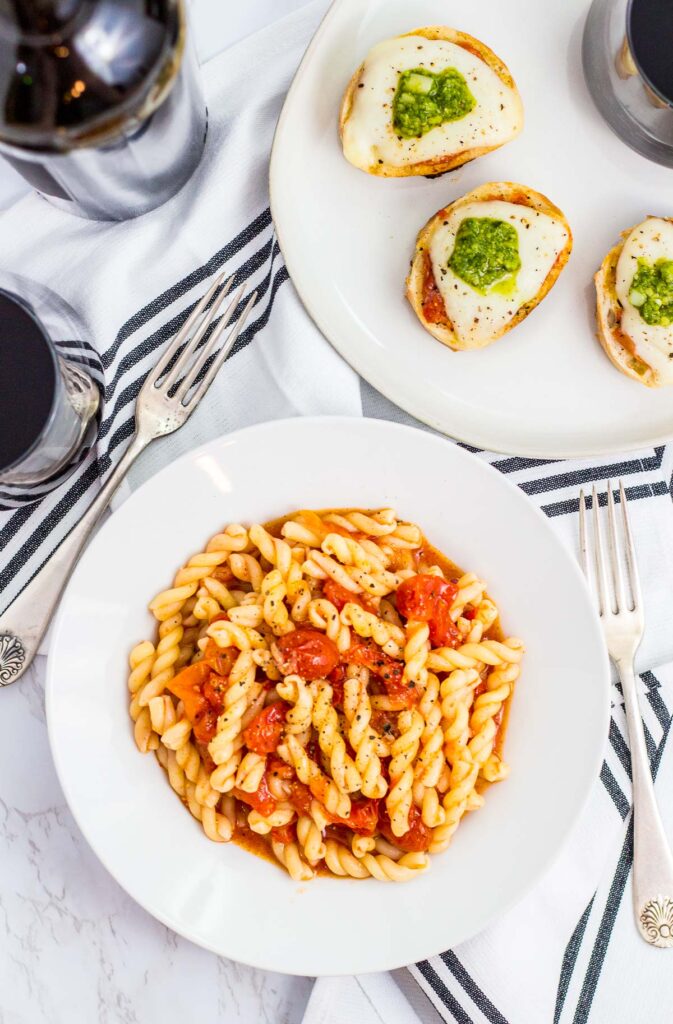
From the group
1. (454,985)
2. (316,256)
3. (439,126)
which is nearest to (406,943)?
(454,985)

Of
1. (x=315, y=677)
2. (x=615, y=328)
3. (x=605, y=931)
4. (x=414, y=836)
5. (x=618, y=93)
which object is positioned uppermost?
(x=618, y=93)

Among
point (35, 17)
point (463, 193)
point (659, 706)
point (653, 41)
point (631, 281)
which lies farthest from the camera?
point (659, 706)

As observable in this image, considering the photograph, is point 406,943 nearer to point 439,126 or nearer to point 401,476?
point 401,476

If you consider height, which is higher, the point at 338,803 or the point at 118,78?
the point at 118,78

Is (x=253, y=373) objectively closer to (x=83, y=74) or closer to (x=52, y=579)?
(x=52, y=579)

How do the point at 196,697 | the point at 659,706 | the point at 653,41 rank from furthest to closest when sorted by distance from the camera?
the point at 659,706 < the point at 196,697 < the point at 653,41

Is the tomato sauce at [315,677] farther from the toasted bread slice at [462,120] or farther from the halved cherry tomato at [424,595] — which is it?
the toasted bread slice at [462,120]

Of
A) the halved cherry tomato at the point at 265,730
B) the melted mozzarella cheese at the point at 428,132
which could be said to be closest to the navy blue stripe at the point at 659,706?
the halved cherry tomato at the point at 265,730

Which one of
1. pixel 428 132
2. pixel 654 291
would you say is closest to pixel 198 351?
pixel 428 132
